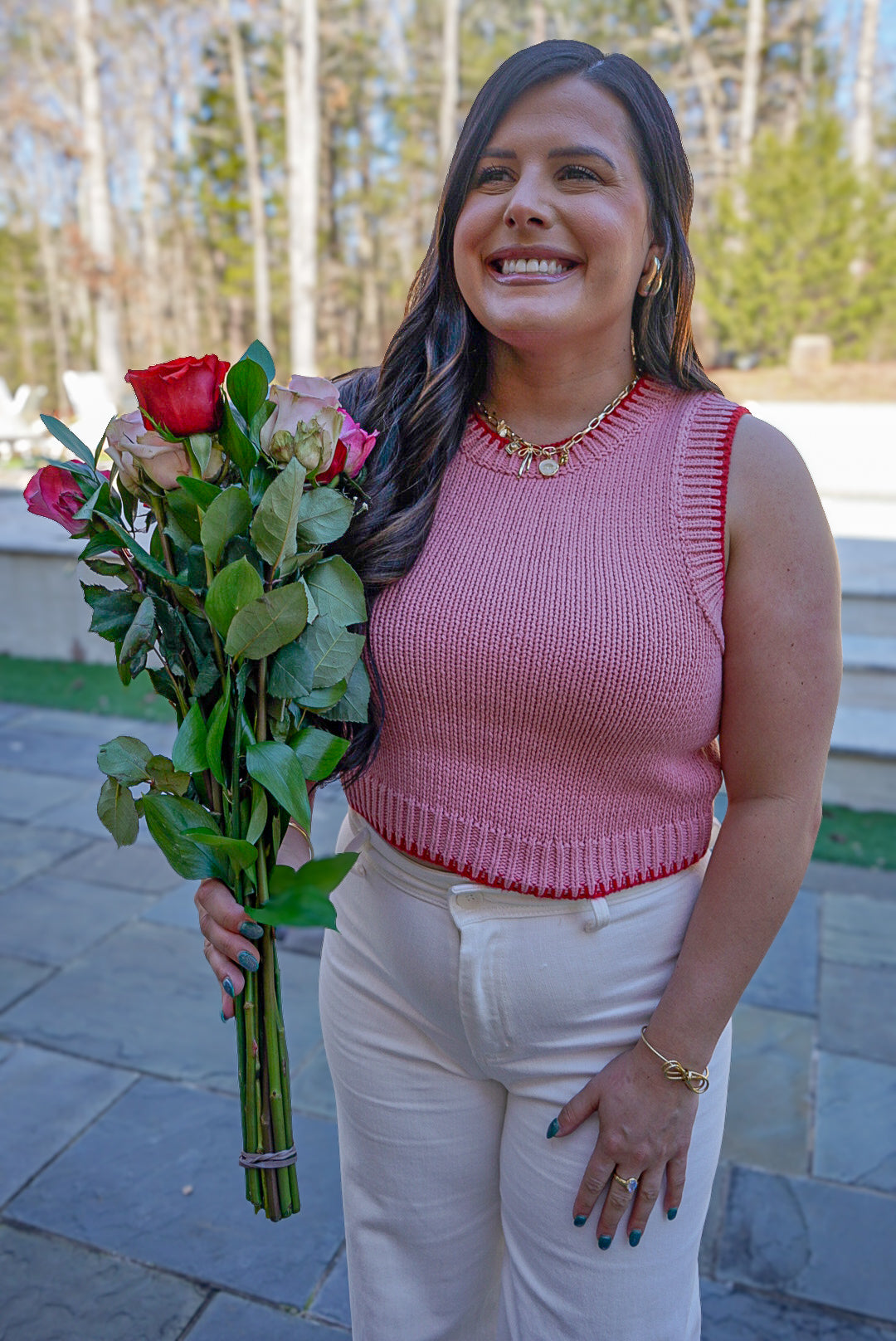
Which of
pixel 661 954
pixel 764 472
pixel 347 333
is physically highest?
pixel 764 472

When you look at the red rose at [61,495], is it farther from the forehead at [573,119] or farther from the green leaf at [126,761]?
the forehead at [573,119]

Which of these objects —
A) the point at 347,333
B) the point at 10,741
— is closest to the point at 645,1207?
the point at 10,741

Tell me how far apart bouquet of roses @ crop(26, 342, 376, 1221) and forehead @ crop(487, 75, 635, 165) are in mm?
417

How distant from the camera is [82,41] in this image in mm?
15930

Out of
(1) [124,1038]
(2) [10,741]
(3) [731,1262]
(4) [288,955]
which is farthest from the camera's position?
(2) [10,741]

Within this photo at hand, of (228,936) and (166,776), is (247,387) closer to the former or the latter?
(166,776)

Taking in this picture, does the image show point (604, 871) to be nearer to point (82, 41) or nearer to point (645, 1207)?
point (645, 1207)

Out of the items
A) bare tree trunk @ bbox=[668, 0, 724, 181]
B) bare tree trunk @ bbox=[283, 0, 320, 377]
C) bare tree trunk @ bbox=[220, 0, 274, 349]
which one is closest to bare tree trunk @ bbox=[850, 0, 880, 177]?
bare tree trunk @ bbox=[668, 0, 724, 181]

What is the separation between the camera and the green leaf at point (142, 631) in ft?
3.57

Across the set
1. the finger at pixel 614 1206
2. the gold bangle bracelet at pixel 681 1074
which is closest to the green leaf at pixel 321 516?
the gold bangle bracelet at pixel 681 1074

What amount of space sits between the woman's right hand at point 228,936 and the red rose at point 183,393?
50 centimetres

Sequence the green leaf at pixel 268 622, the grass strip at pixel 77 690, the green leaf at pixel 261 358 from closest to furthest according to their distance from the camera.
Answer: the green leaf at pixel 268 622, the green leaf at pixel 261 358, the grass strip at pixel 77 690

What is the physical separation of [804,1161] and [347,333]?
94.7 feet

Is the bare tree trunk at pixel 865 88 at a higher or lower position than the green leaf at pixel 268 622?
higher
